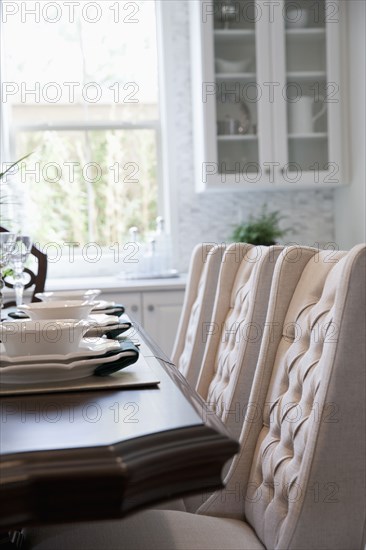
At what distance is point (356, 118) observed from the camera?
13.4 feet

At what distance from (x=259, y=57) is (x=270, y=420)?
10.1ft

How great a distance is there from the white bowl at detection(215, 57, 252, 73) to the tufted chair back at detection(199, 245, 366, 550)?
290 centimetres

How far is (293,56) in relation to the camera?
13.6 feet

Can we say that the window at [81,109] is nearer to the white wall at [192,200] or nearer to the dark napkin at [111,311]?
the white wall at [192,200]

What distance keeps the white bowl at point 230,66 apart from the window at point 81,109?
53 cm

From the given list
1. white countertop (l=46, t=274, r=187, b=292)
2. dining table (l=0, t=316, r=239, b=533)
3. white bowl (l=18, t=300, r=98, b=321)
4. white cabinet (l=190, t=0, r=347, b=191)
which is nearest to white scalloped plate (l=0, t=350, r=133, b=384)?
dining table (l=0, t=316, r=239, b=533)

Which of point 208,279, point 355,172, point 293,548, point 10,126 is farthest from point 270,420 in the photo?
point 10,126

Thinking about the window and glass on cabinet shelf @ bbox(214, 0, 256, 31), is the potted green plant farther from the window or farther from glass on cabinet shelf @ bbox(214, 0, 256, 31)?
glass on cabinet shelf @ bbox(214, 0, 256, 31)

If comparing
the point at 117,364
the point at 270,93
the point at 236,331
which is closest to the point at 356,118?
the point at 270,93

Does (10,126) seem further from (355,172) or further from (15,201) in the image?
(355,172)

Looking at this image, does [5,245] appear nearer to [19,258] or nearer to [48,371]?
[19,258]

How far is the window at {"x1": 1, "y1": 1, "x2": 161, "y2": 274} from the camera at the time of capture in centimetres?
443

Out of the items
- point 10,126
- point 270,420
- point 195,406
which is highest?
point 10,126

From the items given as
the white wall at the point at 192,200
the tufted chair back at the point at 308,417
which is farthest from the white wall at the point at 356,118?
the tufted chair back at the point at 308,417
